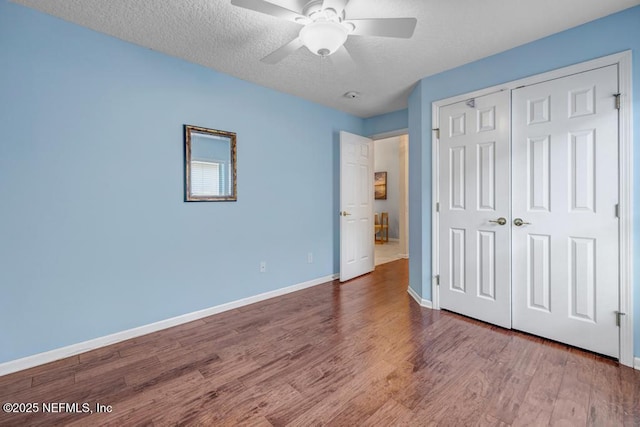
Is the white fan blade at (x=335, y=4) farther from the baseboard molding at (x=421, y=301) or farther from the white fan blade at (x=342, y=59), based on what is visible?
the baseboard molding at (x=421, y=301)

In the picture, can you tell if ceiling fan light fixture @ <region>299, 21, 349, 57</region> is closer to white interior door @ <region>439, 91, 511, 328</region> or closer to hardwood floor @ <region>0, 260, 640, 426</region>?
white interior door @ <region>439, 91, 511, 328</region>

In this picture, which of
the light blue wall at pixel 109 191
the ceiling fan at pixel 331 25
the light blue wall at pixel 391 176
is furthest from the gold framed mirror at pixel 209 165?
the light blue wall at pixel 391 176

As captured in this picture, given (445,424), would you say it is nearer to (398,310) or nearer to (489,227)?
(398,310)

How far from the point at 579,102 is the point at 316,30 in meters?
2.04

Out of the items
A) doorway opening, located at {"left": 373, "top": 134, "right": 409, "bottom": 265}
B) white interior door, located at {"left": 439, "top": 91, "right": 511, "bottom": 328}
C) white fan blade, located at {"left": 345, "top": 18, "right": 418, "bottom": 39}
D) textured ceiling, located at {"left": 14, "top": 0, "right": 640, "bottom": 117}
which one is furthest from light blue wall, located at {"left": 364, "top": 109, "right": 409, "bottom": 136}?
doorway opening, located at {"left": 373, "top": 134, "right": 409, "bottom": 265}

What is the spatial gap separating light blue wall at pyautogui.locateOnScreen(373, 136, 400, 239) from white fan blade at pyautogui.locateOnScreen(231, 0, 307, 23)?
6.84 m

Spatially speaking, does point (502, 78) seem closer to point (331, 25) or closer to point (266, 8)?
point (331, 25)

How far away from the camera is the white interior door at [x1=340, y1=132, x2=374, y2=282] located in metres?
3.99

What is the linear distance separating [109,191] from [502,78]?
3.49 meters

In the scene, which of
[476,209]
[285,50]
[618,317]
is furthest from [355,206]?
[618,317]

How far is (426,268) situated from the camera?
3049mm

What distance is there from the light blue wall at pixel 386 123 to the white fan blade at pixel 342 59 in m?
1.60

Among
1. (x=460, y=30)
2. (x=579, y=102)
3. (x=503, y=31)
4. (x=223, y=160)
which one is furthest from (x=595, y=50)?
(x=223, y=160)

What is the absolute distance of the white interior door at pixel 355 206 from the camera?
3988mm
